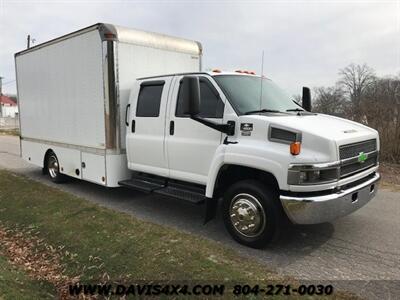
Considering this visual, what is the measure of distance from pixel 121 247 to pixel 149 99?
2.55 m

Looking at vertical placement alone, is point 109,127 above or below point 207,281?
above

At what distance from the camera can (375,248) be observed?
16.0 feet

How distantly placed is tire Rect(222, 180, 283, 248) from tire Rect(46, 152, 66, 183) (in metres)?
5.17

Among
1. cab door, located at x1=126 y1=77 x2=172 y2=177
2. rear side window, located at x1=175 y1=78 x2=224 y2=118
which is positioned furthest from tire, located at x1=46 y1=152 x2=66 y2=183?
rear side window, located at x1=175 y1=78 x2=224 y2=118

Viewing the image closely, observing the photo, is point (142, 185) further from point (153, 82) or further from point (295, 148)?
point (295, 148)

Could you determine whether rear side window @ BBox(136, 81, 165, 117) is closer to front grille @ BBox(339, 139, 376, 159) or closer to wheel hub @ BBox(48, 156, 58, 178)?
front grille @ BBox(339, 139, 376, 159)

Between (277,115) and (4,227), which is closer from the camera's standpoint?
(277,115)

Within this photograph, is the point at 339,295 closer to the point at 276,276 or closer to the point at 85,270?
the point at 276,276

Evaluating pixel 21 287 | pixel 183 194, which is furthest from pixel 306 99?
pixel 21 287

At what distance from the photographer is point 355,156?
477 cm

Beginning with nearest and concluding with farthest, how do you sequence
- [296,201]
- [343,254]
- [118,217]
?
[296,201] → [343,254] → [118,217]

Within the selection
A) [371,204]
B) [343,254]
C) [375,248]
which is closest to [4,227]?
[343,254]

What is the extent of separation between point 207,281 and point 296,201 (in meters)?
1.35

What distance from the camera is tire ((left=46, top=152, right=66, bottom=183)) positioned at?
888 cm
